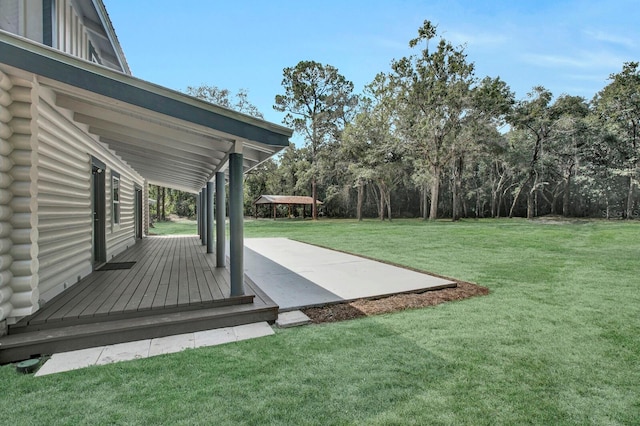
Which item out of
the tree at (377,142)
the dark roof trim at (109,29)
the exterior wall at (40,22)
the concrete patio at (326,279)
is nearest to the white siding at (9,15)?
the exterior wall at (40,22)

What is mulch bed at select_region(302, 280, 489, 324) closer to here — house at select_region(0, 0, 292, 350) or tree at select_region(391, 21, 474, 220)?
house at select_region(0, 0, 292, 350)

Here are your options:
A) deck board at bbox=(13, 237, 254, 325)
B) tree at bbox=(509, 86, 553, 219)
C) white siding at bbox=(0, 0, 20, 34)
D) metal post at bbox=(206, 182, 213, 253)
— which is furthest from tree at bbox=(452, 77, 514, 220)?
white siding at bbox=(0, 0, 20, 34)

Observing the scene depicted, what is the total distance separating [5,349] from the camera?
8.33 ft

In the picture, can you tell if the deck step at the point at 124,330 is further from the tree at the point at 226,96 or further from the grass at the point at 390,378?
the tree at the point at 226,96

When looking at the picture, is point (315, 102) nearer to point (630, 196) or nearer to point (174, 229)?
point (174, 229)

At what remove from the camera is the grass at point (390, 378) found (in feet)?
6.37

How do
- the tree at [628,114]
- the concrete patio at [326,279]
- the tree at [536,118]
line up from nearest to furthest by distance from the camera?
the concrete patio at [326,279]
the tree at [628,114]
the tree at [536,118]

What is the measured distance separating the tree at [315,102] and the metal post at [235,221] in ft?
80.9

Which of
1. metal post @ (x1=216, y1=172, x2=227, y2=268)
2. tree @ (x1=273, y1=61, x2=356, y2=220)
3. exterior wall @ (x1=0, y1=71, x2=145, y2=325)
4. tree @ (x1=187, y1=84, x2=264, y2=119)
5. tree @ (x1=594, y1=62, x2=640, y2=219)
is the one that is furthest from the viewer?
tree @ (x1=273, y1=61, x2=356, y2=220)

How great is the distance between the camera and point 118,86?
262cm

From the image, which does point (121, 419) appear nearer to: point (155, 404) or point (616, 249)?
point (155, 404)

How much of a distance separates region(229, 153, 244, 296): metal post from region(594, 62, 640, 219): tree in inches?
1065

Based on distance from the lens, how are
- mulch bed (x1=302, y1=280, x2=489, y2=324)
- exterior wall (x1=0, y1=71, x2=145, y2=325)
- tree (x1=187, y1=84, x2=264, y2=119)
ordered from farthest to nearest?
1. tree (x1=187, y1=84, x2=264, y2=119)
2. mulch bed (x1=302, y1=280, x2=489, y2=324)
3. exterior wall (x1=0, y1=71, x2=145, y2=325)

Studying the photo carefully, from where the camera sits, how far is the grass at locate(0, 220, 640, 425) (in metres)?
1.94
